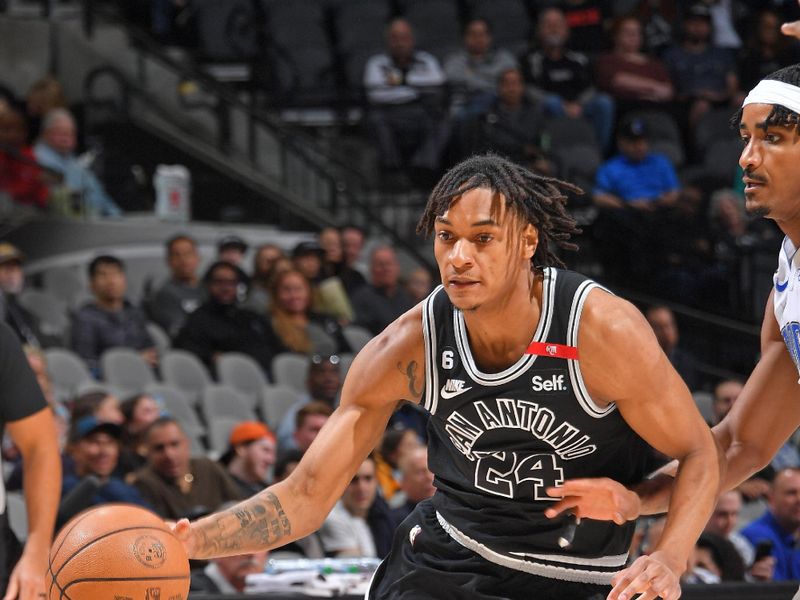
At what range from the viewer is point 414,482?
713cm

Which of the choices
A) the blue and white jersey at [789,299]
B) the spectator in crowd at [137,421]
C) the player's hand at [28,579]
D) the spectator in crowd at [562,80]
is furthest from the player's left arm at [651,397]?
the spectator in crowd at [562,80]

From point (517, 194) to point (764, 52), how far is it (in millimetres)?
10039


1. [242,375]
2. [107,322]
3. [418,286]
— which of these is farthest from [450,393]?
[418,286]

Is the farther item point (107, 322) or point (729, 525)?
point (107, 322)

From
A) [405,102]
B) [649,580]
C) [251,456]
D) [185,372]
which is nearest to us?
[649,580]

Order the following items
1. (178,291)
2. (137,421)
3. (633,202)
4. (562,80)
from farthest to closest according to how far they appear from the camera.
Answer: (562,80) < (633,202) < (178,291) < (137,421)

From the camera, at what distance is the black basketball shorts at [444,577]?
3.53 meters

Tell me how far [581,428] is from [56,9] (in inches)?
421

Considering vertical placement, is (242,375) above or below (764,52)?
below

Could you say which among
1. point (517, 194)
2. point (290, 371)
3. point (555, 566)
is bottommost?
point (290, 371)

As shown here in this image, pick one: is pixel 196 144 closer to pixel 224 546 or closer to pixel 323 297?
pixel 323 297

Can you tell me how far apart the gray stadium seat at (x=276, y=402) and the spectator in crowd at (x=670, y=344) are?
2.43 m

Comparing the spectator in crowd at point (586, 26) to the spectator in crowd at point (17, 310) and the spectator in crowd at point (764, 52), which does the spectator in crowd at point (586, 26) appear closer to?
the spectator in crowd at point (764, 52)

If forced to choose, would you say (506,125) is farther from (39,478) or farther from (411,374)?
(411,374)
